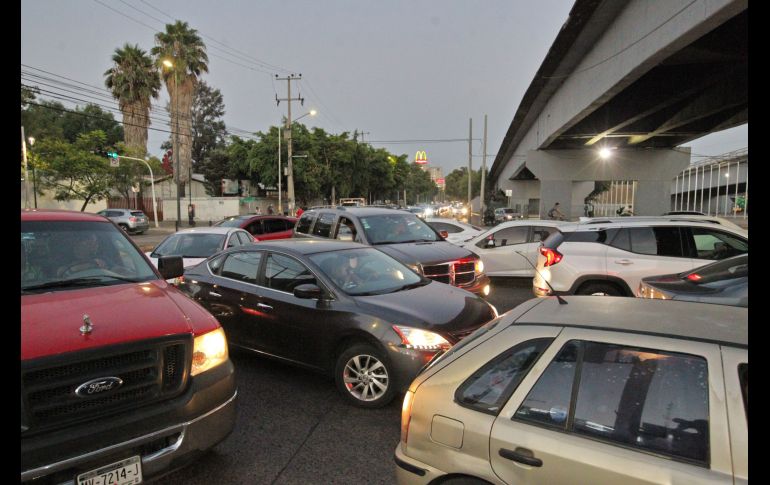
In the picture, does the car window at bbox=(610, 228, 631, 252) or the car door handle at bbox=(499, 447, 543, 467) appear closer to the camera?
the car door handle at bbox=(499, 447, 543, 467)

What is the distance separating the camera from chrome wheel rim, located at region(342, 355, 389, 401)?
4.43 m

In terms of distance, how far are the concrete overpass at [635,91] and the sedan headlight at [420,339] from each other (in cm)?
885

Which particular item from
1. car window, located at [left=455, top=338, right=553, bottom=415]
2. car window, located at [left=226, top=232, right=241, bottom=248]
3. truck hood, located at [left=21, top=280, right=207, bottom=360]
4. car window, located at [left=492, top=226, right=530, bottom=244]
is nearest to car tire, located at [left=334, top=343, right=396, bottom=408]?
truck hood, located at [left=21, top=280, right=207, bottom=360]

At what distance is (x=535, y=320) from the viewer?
2.57 meters

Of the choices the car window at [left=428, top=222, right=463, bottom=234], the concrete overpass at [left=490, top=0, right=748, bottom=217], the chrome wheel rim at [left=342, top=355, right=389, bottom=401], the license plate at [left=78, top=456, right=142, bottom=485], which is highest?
the concrete overpass at [left=490, top=0, right=748, bottom=217]

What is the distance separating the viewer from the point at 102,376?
270cm

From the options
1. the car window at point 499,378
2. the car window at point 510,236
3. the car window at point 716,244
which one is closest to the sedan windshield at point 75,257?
the car window at point 499,378

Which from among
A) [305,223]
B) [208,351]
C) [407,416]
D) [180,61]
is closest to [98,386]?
[208,351]

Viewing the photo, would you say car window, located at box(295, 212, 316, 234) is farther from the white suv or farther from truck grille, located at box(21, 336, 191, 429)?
truck grille, located at box(21, 336, 191, 429)

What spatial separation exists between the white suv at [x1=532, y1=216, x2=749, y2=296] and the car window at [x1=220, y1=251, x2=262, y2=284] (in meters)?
4.05

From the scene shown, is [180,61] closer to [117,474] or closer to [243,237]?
[243,237]

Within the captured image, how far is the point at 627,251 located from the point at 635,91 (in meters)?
14.3

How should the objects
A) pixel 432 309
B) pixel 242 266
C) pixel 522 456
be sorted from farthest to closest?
1. pixel 242 266
2. pixel 432 309
3. pixel 522 456
